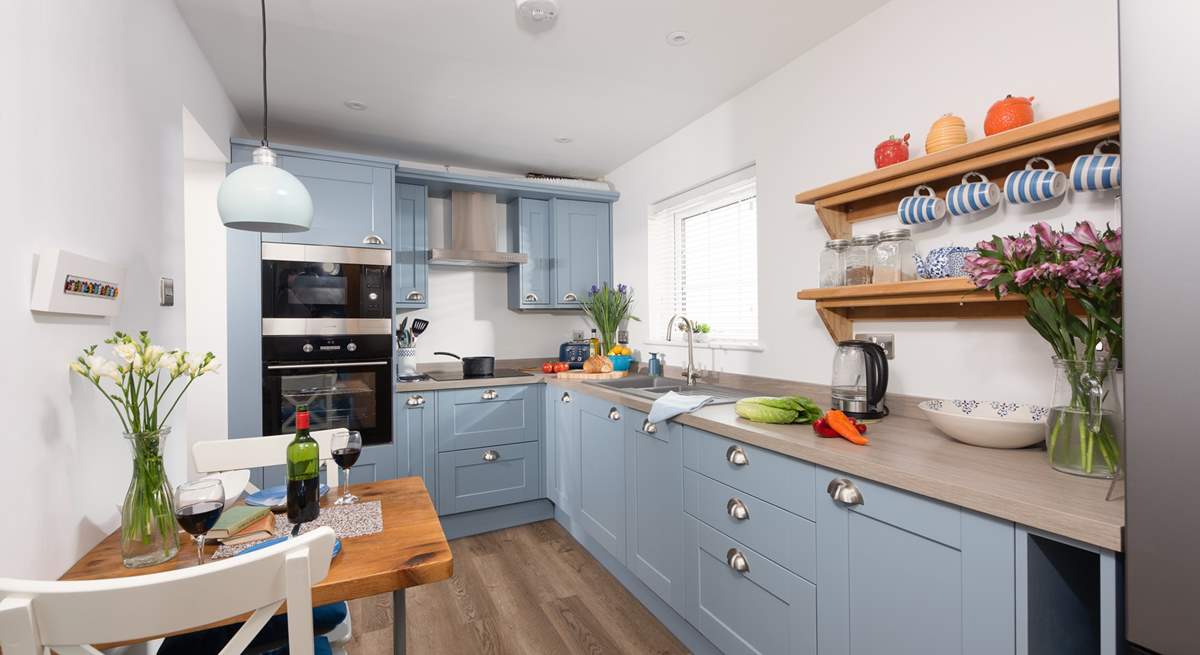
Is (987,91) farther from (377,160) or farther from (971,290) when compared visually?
(377,160)

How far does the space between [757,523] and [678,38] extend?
187 centimetres

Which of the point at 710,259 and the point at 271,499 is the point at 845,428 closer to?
the point at 271,499

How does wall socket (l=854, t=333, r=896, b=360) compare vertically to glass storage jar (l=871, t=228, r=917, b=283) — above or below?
below

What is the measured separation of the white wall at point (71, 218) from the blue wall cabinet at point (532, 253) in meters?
2.16

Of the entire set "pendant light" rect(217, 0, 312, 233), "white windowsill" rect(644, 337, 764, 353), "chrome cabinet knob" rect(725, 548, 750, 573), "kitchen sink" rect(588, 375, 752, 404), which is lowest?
"chrome cabinet knob" rect(725, 548, 750, 573)

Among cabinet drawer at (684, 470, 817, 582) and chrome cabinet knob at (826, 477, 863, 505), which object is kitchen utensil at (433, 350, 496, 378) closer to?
cabinet drawer at (684, 470, 817, 582)

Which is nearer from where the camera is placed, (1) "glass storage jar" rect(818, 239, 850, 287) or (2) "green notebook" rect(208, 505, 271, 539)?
(2) "green notebook" rect(208, 505, 271, 539)

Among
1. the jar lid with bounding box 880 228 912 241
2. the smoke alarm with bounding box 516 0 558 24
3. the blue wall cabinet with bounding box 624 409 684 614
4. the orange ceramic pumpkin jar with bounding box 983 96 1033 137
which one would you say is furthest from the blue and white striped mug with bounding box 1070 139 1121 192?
the smoke alarm with bounding box 516 0 558 24

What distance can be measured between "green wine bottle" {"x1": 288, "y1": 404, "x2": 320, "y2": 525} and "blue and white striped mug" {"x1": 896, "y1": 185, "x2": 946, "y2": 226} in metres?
1.87

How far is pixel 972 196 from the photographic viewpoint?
1620 mm

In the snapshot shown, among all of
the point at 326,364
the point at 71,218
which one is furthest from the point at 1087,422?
the point at 326,364

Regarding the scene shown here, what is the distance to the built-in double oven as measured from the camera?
9.32 feet

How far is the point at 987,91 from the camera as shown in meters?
1.70

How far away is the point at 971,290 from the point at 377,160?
290 cm
